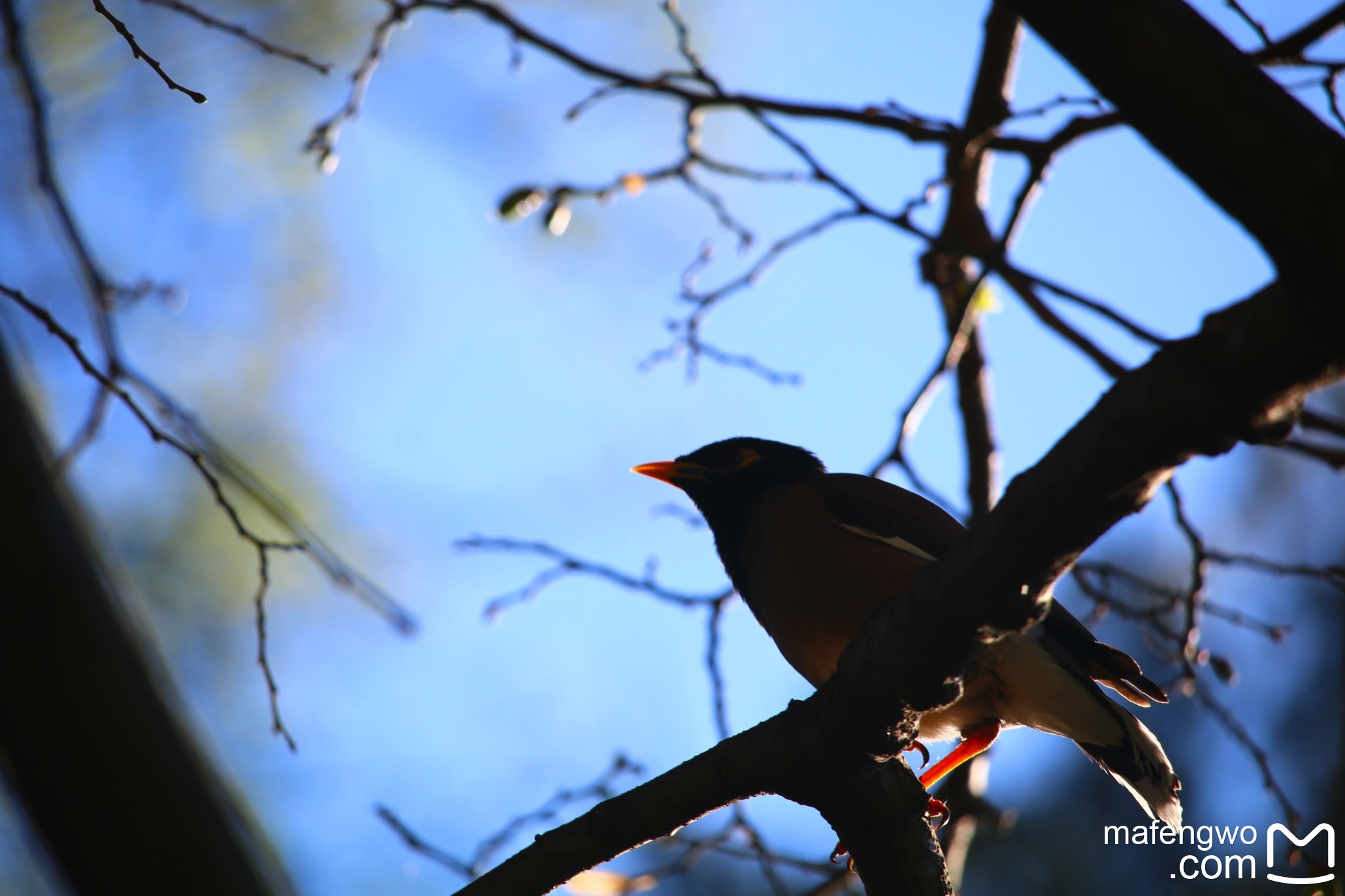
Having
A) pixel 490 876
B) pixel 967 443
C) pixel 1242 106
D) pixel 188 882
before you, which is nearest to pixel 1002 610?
pixel 1242 106

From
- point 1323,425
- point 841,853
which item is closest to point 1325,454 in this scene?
point 1323,425

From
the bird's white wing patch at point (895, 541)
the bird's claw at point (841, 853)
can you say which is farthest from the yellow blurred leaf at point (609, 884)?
the bird's white wing patch at point (895, 541)

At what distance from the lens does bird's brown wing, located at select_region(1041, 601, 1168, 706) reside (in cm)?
303

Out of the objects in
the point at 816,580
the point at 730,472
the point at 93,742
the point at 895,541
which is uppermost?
the point at 730,472

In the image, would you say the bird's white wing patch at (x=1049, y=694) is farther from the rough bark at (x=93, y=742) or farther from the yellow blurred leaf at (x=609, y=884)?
the rough bark at (x=93, y=742)

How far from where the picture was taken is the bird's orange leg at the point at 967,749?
3.46 meters

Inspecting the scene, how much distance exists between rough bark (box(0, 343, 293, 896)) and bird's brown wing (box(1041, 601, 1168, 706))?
97.5 inches

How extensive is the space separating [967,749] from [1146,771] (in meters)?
0.63

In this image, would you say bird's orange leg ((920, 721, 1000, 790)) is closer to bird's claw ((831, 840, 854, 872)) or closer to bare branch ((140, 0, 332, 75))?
bird's claw ((831, 840, 854, 872))

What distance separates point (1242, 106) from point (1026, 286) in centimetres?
321

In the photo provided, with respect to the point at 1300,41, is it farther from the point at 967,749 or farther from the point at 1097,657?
the point at 967,749

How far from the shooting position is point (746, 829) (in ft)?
12.9

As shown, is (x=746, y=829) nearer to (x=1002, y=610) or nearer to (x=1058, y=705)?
(x=1058, y=705)

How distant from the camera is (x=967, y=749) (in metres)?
3.57
